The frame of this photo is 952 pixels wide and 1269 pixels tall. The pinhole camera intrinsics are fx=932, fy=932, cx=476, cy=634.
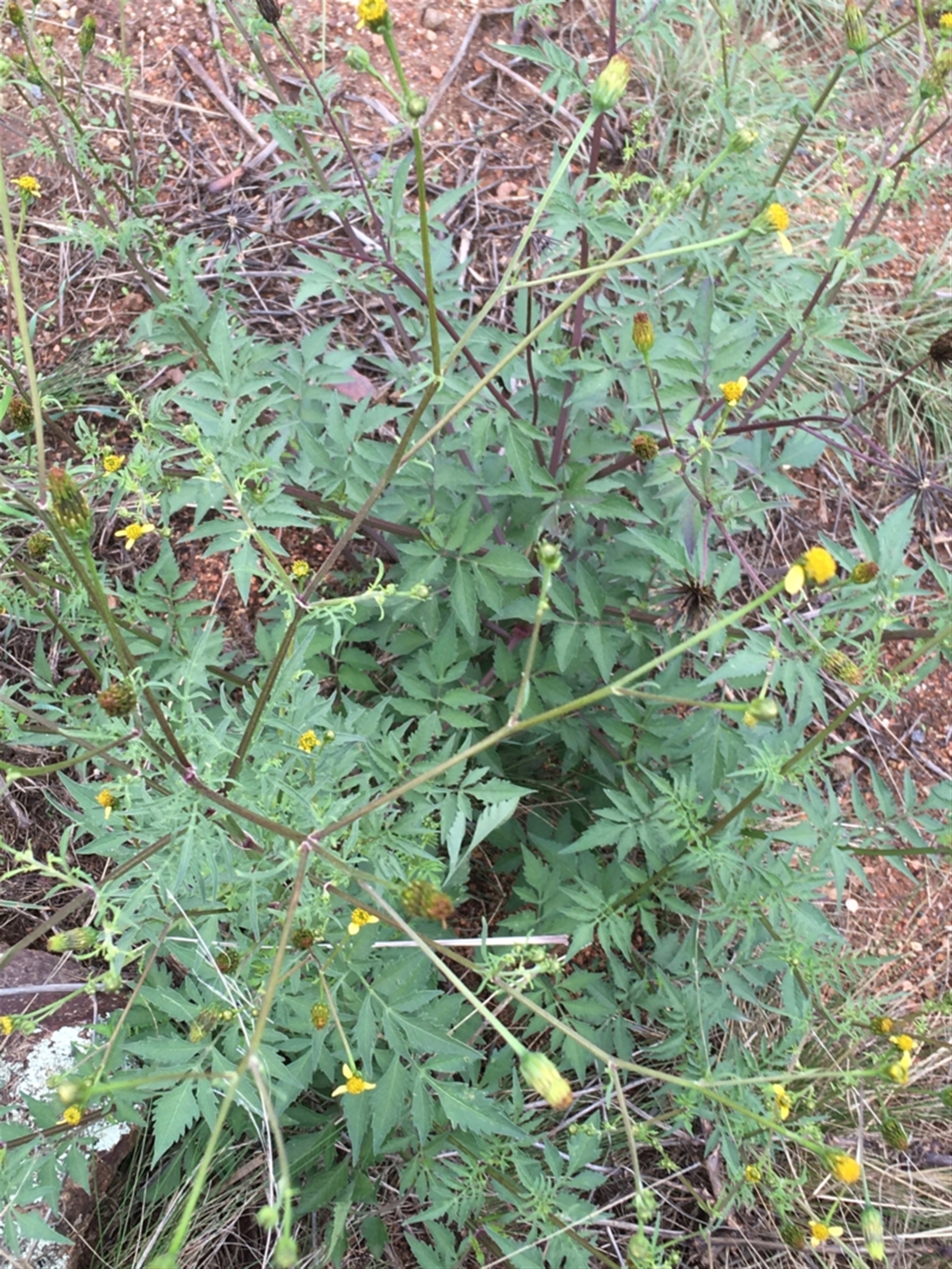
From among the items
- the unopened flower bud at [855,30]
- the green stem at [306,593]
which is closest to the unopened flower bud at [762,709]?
the green stem at [306,593]

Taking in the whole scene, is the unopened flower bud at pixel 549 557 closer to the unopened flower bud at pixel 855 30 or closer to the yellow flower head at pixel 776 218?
the yellow flower head at pixel 776 218

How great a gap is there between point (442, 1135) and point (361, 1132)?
9.9 inches

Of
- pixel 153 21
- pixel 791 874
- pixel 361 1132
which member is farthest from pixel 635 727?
pixel 153 21

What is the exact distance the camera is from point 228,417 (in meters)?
1.83

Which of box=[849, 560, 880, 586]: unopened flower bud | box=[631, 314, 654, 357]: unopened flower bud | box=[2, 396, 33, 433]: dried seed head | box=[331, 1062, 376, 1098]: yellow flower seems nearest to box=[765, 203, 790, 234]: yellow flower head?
box=[631, 314, 654, 357]: unopened flower bud

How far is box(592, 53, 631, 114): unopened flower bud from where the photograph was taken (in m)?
1.51

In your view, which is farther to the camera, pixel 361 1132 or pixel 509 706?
pixel 509 706

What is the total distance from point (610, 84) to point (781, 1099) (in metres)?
1.78

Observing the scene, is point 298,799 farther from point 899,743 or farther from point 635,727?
point 899,743

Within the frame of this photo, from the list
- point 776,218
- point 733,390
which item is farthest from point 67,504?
point 776,218

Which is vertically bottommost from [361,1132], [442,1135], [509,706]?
[442,1135]

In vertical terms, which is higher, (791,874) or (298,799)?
(298,799)

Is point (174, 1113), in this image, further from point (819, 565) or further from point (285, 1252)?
point (819, 565)

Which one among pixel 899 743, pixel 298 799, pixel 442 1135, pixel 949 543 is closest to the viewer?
pixel 298 799
